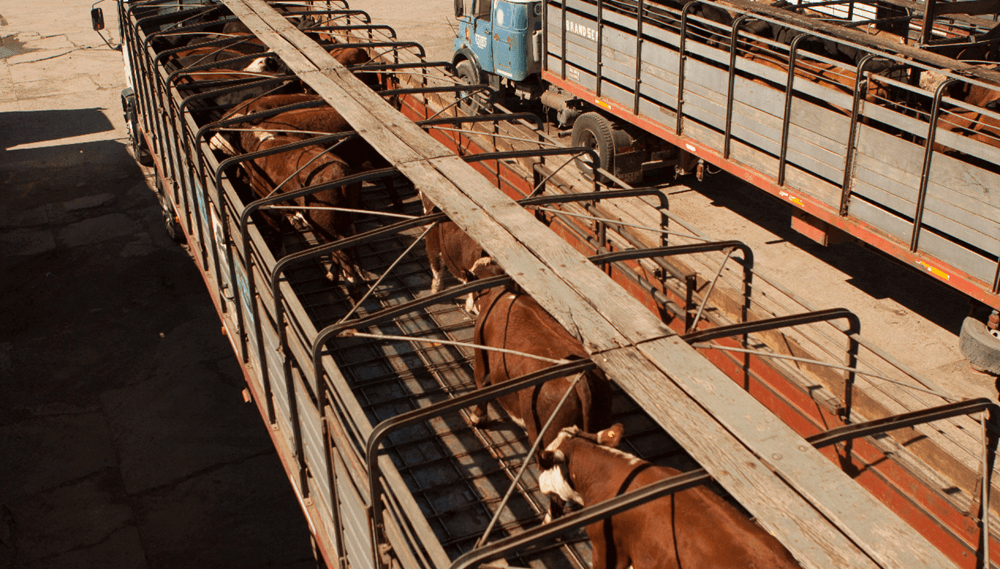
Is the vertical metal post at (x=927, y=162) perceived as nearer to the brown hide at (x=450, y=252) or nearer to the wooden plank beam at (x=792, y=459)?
the brown hide at (x=450, y=252)

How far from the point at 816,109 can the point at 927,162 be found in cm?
179

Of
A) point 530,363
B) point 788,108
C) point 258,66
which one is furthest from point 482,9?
point 530,363

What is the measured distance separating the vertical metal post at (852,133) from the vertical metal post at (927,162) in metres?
0.86

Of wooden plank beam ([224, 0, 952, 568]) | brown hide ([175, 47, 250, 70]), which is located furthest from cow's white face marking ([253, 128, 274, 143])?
wooden plank beam ([224, 0, 952, 568])

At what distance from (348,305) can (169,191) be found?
16.0 ft

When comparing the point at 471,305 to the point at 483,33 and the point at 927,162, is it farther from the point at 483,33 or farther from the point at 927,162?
the point at 483,33

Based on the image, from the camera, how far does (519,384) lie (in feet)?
13.4

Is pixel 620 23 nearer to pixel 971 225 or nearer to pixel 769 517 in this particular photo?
pixel 971 225

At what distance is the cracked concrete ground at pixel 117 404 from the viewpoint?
8352mm

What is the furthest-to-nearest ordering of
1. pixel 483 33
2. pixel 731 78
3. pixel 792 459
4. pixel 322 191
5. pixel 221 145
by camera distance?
pixel 483 33, pixel 731 78, pixel 221 145, pixel 322 191, pixel 792 459

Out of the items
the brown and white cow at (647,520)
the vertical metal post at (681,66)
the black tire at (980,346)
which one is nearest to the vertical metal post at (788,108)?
the vertical metal post at (681,66)

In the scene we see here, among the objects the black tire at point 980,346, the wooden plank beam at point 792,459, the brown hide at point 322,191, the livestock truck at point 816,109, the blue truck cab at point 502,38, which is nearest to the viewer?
the wooden plank beam at point 792,459

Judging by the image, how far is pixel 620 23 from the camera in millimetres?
13734

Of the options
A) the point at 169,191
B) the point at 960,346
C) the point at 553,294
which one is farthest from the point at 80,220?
the point at 960,346
